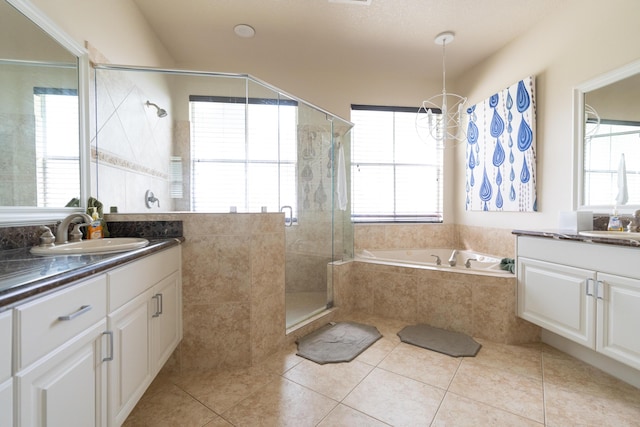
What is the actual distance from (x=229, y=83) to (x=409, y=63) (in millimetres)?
2184

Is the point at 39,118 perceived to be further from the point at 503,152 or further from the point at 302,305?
the point at 503,152

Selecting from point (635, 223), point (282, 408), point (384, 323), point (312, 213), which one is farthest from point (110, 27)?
point (635, 223)

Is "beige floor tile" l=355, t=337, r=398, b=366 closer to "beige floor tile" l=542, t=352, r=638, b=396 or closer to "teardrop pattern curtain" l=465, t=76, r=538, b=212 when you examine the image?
"beige floor tile" l=542, t=352, r=638, b=396

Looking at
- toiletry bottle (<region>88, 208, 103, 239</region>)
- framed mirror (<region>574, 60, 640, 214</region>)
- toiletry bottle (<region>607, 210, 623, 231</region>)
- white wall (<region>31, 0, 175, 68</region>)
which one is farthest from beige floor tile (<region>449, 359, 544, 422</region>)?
white wall (<region>31, 0, 175, 68</region>)

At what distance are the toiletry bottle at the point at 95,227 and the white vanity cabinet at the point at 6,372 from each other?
100 cm

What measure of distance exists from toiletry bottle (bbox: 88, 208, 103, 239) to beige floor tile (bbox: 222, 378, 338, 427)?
3.94 ft

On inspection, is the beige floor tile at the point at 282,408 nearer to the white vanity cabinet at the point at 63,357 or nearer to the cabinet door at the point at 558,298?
the white vanity cabinet at the point at 63,357

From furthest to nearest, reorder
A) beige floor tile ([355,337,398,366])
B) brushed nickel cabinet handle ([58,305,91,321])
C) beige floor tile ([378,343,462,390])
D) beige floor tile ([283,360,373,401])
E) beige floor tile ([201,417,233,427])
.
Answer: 1. beige floor tile ([355,337,398,366])
2. beige floor tile ([378,343,462,390])
3. beige floor tile ([283,360,373,401])
4. beige floor tile ([201,417,233,427])
5. brushed nickel cabinet handle ([58,305,91,321])

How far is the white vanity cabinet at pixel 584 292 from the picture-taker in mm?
1427

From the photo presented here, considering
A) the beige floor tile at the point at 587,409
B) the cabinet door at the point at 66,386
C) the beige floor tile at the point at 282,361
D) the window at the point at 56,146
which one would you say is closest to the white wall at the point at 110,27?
the window at the point at 56,146

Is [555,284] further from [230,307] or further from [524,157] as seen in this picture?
[230,307]

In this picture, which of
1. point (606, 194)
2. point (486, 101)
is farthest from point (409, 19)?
point (606, 194)

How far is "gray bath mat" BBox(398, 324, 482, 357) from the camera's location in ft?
6.47

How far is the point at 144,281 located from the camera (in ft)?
4.22
